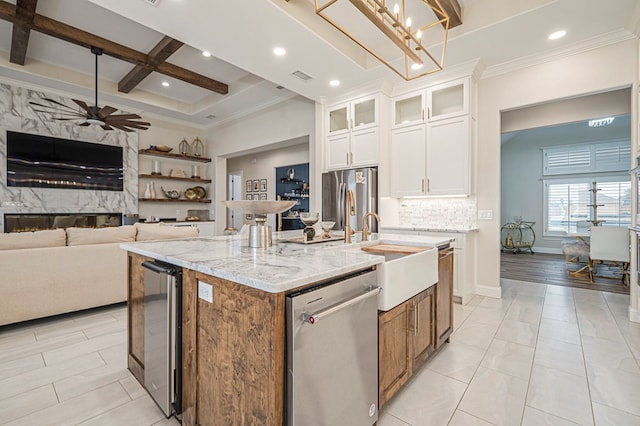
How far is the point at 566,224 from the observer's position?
7.53m

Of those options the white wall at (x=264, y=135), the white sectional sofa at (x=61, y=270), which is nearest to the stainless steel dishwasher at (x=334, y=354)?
the white sectional sofa at (x=61, y=270)

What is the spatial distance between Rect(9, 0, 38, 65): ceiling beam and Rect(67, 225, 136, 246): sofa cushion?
2.48m

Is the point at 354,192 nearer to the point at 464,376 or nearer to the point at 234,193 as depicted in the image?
the point at 464,376

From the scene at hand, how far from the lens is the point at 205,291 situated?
136cm

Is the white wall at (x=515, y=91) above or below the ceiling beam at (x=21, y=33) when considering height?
below

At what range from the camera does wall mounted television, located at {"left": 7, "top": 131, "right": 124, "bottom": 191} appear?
5.02 m

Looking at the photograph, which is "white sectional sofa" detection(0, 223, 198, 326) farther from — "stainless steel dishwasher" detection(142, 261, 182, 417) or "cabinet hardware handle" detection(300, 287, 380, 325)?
"cabinet hardware handle" detection(300, 287, 380, 325)

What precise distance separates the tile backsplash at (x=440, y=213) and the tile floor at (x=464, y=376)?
1383 millimetres

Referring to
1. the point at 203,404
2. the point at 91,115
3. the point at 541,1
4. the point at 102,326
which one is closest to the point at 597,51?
the point at 541,1

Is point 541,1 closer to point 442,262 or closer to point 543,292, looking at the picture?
point 442,262

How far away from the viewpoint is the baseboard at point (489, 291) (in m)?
3.79

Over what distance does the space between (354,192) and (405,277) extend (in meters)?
2.80

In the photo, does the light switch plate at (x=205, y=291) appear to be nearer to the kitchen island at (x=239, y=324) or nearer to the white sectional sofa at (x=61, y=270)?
the kitchen island at (x=239, y=324)

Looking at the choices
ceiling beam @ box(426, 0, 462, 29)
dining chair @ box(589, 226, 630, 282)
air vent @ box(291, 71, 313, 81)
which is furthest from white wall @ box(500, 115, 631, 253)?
air vent @ box(291, 71, 313, 81)
